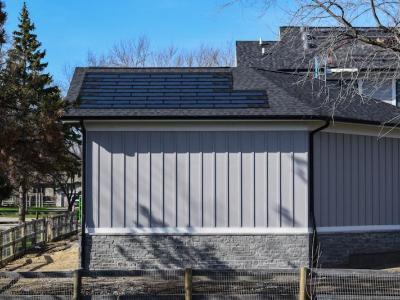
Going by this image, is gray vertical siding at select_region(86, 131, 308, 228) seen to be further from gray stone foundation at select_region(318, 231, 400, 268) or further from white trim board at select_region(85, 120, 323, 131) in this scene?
gray stone foundation at select_region(318, 231, 400, 268)

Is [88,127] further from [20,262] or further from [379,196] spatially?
[379,196]

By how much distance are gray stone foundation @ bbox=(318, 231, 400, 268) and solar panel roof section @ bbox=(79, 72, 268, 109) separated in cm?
356

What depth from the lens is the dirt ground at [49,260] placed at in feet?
49.6

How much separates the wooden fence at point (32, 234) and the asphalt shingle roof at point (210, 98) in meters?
5.06

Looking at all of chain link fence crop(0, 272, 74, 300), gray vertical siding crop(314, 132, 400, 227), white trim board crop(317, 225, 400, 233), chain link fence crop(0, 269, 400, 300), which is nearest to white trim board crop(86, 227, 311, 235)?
white trim board crop(317, 225, 400, 233)

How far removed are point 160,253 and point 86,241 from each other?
1.66 m

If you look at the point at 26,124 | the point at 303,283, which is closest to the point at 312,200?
the point at 303,283

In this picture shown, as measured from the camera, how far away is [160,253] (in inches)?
526

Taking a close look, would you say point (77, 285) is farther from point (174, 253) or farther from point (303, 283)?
point (174, 253)

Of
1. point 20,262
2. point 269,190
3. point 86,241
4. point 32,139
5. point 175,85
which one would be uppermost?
point 175,85

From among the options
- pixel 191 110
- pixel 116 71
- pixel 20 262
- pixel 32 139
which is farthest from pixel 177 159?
pixel 20 262

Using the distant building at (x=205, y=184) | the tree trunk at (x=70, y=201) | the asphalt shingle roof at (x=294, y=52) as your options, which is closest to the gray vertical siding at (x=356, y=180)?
the distant building at (x=205, y=184)

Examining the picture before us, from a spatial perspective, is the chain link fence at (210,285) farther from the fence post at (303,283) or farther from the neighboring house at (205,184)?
the neighboring house at (205,184)

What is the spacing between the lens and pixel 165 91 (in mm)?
14602
